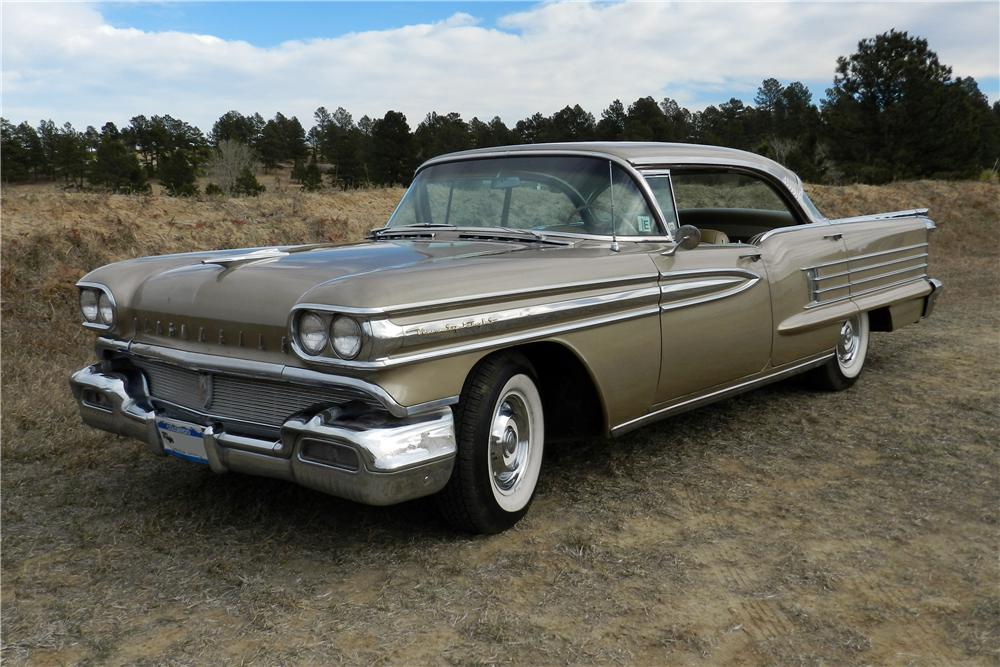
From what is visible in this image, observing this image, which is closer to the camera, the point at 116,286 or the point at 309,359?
the point at 309,359

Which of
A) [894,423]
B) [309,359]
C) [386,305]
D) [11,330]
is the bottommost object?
[894,423]

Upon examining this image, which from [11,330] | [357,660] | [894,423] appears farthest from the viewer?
[11,330]

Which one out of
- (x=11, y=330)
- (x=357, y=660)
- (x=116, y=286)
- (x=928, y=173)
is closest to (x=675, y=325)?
(x=357, y=660)

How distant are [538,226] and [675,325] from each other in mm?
763

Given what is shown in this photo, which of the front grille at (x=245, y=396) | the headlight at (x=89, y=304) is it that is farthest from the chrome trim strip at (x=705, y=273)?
the headlight at (x=89, y=304)

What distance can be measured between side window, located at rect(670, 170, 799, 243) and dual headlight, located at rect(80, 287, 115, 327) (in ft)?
8.95

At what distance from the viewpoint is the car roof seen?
394cm

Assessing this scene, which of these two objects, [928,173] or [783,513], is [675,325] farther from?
[928,173]

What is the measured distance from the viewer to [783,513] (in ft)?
11.0

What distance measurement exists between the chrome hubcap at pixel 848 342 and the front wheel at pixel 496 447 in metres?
2.80

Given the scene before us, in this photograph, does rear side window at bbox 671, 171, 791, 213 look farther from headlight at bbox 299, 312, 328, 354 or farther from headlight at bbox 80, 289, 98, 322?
headlight at bbox 80, 289, 98, 322

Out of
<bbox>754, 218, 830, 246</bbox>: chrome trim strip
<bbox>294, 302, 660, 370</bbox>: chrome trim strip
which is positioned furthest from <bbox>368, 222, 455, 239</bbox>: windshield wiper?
<bbox>754, 218, 830, 246</bbox>: chrome trim strip

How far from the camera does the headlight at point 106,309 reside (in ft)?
11.0

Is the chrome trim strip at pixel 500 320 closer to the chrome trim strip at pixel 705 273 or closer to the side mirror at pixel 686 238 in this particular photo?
the chrome trim strip at pixel 705 273
